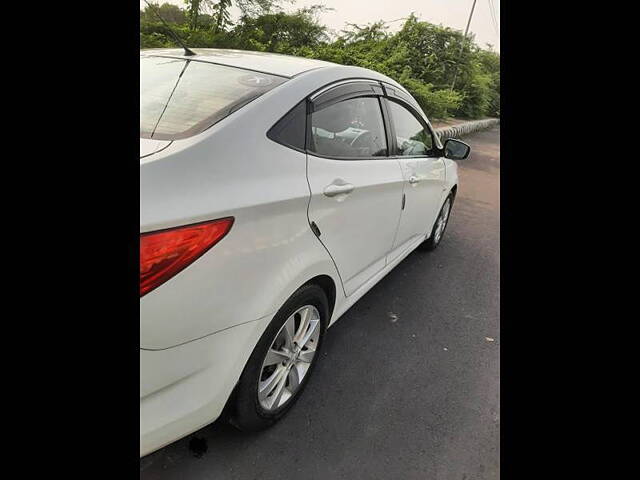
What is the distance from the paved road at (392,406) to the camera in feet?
5.61

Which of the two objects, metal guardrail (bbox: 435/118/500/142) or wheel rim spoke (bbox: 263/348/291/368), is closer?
wheel rim spoke (bbox: 263/348/291/368)

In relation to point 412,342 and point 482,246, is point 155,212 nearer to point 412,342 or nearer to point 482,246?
point 412,342

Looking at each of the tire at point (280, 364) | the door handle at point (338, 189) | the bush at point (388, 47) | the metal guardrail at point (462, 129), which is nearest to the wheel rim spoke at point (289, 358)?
the tire at point (280, 364)

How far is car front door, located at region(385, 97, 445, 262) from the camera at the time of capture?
266cm

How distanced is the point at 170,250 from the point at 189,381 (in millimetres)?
468

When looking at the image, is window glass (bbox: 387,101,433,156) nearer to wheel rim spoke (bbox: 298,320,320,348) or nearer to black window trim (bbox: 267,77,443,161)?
black window trim (bbox: 267,77,443,161)

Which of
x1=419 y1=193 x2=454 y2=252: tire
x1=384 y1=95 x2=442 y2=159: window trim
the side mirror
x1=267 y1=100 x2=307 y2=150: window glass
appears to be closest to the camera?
x1=267 y1=100 x2=307 y2=150: window glass

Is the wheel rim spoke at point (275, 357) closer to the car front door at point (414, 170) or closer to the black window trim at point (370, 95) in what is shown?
the black window trim at point (370, 95)

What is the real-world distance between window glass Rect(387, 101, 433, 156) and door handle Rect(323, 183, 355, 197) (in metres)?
0.87

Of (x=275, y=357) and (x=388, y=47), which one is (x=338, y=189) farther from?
(x=388, y=47)

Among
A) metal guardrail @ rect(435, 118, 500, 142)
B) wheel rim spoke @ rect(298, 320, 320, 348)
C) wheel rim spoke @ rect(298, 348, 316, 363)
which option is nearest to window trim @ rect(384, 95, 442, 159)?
wheel rim spoke @ rect(298, 320, 320, 348)

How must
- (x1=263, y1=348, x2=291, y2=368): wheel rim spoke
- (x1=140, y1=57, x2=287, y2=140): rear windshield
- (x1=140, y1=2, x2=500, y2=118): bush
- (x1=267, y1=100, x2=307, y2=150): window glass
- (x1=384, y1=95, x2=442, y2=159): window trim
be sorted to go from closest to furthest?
(x1=140, y1=57, x2=287, y2=140): rear windshield, (x1=267, y1=100, x2=307, y2=150): window glass, (x1=263, y1=348, x2=291, y2=368): wheel rim spoke, (x1=384, y1=95, x2=442, y2=159): window trim, (x1=140, y1=2, x2=500, y2=118): bush
